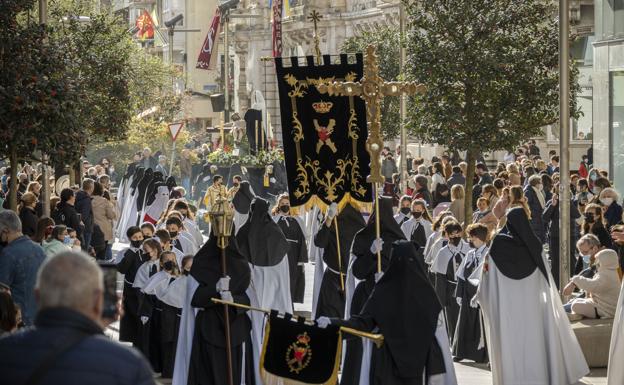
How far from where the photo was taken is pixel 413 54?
23.5 meters

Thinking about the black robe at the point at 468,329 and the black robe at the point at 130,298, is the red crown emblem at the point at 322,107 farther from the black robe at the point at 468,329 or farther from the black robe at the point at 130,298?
the black robe at the point at 130,298

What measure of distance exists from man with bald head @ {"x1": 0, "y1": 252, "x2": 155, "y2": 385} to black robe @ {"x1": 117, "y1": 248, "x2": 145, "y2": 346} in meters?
10.3

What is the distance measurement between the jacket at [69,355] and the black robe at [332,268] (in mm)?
11156

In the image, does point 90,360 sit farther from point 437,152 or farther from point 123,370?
point 437,152

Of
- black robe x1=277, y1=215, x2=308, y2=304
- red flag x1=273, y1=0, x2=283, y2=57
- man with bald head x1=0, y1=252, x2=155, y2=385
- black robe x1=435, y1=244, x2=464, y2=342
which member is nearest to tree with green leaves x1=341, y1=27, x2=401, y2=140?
red flag x1=273, y1=0, x2=283, y2=57

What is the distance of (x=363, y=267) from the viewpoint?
42.9 ft

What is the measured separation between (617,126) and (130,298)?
41.4 feet

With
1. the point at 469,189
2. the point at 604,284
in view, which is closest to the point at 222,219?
the point at 604,284

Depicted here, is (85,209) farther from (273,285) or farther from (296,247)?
(273,285)

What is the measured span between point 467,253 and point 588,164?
1716 cm

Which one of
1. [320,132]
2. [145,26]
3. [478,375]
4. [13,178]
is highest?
[145,26]

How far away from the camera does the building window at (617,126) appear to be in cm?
2555

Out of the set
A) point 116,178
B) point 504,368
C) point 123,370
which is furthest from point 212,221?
point 116,178

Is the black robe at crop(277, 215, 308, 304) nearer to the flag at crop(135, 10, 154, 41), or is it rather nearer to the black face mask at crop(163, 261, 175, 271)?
the black face mask at crop(163, 261, 175, 271)
